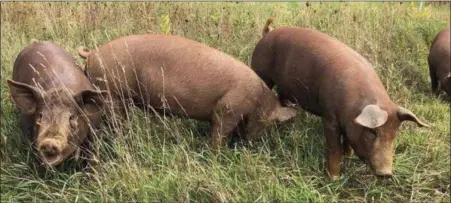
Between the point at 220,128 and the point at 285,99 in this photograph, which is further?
the point at 285,99

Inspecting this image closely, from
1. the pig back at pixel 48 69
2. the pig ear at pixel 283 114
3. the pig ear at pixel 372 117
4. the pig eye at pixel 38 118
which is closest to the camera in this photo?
the pig ear at pixel 372 117

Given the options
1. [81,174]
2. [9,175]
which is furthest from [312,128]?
[9,175]

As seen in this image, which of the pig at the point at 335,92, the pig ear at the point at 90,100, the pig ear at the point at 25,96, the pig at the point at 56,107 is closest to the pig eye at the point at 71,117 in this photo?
the pig at the point at 56,107

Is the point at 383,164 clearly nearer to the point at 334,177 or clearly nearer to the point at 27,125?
the point at 334,177

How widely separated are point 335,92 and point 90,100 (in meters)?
1.89

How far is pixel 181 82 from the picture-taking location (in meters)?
4.10

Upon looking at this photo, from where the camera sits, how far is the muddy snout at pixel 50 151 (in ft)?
10.9

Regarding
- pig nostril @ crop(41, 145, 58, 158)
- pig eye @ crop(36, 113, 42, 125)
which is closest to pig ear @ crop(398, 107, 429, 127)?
pig nostril @ crop(41, 145, 58, 158)

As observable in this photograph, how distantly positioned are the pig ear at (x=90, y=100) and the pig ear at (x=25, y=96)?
28 cm

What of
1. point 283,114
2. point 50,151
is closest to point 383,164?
point 283,114

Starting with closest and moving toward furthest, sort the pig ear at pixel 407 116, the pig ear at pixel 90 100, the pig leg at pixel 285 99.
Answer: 1. the pig ear at pixel 407 116
2. the pig ear at pixel 90 100
3. the pig leg at pixel 285 99

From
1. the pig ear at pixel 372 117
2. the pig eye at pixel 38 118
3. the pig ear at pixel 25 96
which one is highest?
the pig ear at pixel 25 96

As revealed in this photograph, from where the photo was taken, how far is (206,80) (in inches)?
162

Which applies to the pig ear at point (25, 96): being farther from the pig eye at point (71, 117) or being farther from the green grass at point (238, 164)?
the green grass at point (238, 164)
